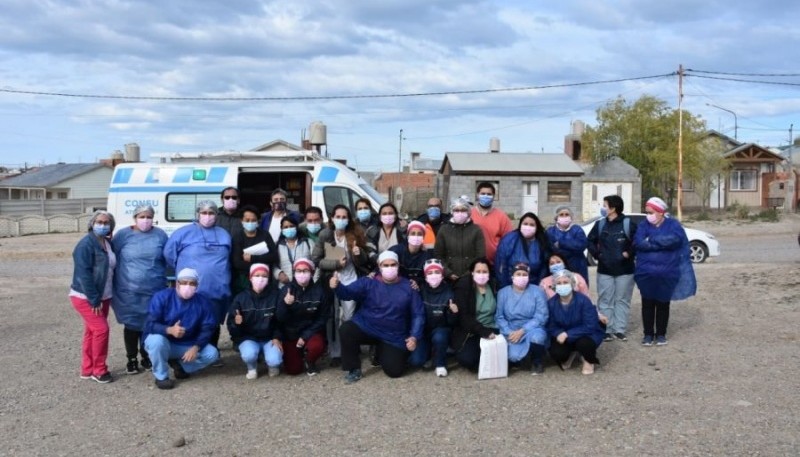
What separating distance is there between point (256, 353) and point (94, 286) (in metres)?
1.70

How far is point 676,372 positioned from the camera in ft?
23.8

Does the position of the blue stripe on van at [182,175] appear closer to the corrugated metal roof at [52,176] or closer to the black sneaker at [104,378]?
the black sneaker at [104,378]

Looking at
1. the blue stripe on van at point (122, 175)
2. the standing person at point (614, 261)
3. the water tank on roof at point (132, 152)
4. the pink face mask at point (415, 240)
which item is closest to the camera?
the pink face mask at point (415, 240)

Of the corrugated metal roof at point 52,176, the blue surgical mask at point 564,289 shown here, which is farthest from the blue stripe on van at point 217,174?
the corrugated metal roof at point 52,176

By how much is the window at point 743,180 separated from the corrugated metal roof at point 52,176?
4139cm

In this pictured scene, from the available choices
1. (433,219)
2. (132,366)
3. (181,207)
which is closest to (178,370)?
(132,366)

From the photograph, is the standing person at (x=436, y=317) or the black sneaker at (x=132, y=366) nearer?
the standing person at (x=436, y=317)

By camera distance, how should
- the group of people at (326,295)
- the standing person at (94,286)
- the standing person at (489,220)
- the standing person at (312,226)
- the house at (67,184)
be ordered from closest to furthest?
the standing person at (94,286) < the group of people at (326,295) < the standing person at (312,226) < the standing person at (489,220) < the house at (67,184)

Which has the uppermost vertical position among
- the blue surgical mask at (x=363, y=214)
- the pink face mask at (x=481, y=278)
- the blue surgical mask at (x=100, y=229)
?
the blue surgical mask at (x=363, y=214)

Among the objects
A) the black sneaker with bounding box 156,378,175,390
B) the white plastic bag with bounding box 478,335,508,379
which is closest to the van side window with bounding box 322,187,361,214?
the white plastic bag with bounding box 478,335,508,379

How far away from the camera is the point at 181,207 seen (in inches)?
510

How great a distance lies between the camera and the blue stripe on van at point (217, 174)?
12.8 m

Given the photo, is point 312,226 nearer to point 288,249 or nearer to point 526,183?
point 288,249

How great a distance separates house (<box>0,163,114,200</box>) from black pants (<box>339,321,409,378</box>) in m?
45.9
